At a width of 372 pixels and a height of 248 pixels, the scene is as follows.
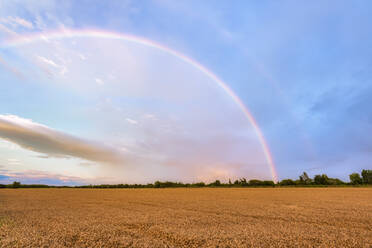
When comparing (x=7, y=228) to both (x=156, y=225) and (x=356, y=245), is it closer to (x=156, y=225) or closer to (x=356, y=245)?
(x=156, y=225)

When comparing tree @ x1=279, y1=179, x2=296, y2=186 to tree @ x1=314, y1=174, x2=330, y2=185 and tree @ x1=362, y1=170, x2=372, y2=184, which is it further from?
tree @ x1=362, y1=170, x2=372, y2=184

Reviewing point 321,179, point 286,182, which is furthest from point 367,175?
point 286,182

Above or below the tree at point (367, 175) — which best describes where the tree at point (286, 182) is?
below

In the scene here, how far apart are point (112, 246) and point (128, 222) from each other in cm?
313

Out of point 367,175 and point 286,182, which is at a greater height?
point 367,175

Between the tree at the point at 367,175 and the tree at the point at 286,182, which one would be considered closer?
the tree at the point at 286,182

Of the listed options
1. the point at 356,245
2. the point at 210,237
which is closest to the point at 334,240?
the point at 356,245

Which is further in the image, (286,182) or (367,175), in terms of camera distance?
(367,175)

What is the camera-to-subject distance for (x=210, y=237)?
20.8ft

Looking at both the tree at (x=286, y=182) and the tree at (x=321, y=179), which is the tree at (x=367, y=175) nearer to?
the tree at (x=321, y=179)

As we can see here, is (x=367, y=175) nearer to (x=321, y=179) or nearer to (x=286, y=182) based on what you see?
(x=321, y=179)

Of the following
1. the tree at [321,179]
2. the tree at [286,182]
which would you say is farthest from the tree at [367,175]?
the tree at [286,182]

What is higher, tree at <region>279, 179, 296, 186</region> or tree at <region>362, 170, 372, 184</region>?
tree at <region>362, 170, 372, 184</region>

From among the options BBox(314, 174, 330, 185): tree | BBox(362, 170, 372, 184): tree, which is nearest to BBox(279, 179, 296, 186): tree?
BBox(314, 174, 330, 185): tree
